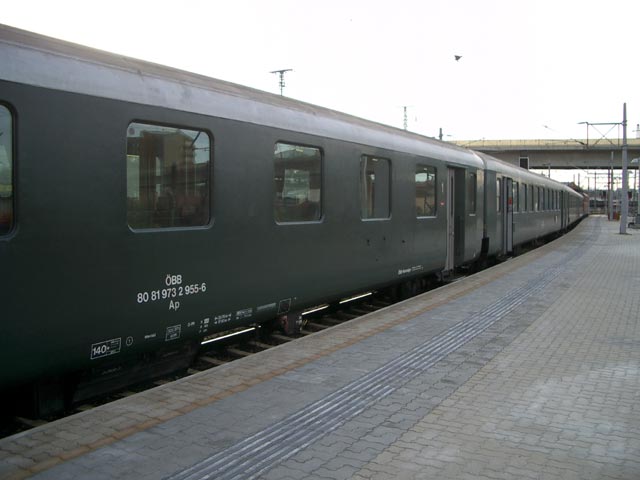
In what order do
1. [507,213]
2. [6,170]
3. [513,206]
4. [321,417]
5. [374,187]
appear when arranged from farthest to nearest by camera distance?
[513,206]
[507,213]
[374,187]
[321,417]
[6,170]

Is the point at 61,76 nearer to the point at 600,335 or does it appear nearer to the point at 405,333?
the point at 405,333

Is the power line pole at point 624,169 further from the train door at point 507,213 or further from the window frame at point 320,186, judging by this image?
the window frame at point 320,186

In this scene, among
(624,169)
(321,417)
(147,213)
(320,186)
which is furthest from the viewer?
(624,169)

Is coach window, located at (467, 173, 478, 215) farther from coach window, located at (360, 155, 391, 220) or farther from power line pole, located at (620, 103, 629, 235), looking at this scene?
power line pole, located at (620, 103, 629, 235)

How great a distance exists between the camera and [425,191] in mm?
10641

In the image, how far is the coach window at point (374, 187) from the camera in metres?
8.45

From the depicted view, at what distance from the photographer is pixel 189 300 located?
17.6 feet

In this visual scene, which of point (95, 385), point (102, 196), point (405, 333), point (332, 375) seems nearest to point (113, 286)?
point (102, 196)

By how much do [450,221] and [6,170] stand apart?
9.75 meters

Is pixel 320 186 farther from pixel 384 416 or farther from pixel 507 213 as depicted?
pixel 507 213

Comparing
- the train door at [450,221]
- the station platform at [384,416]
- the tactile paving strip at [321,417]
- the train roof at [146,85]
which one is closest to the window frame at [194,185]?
the train roof at [146,85]

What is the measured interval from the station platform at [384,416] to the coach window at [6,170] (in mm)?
1483

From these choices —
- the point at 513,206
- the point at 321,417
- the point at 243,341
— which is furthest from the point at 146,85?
the point at 513,206

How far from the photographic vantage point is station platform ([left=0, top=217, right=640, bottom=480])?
3.77m
